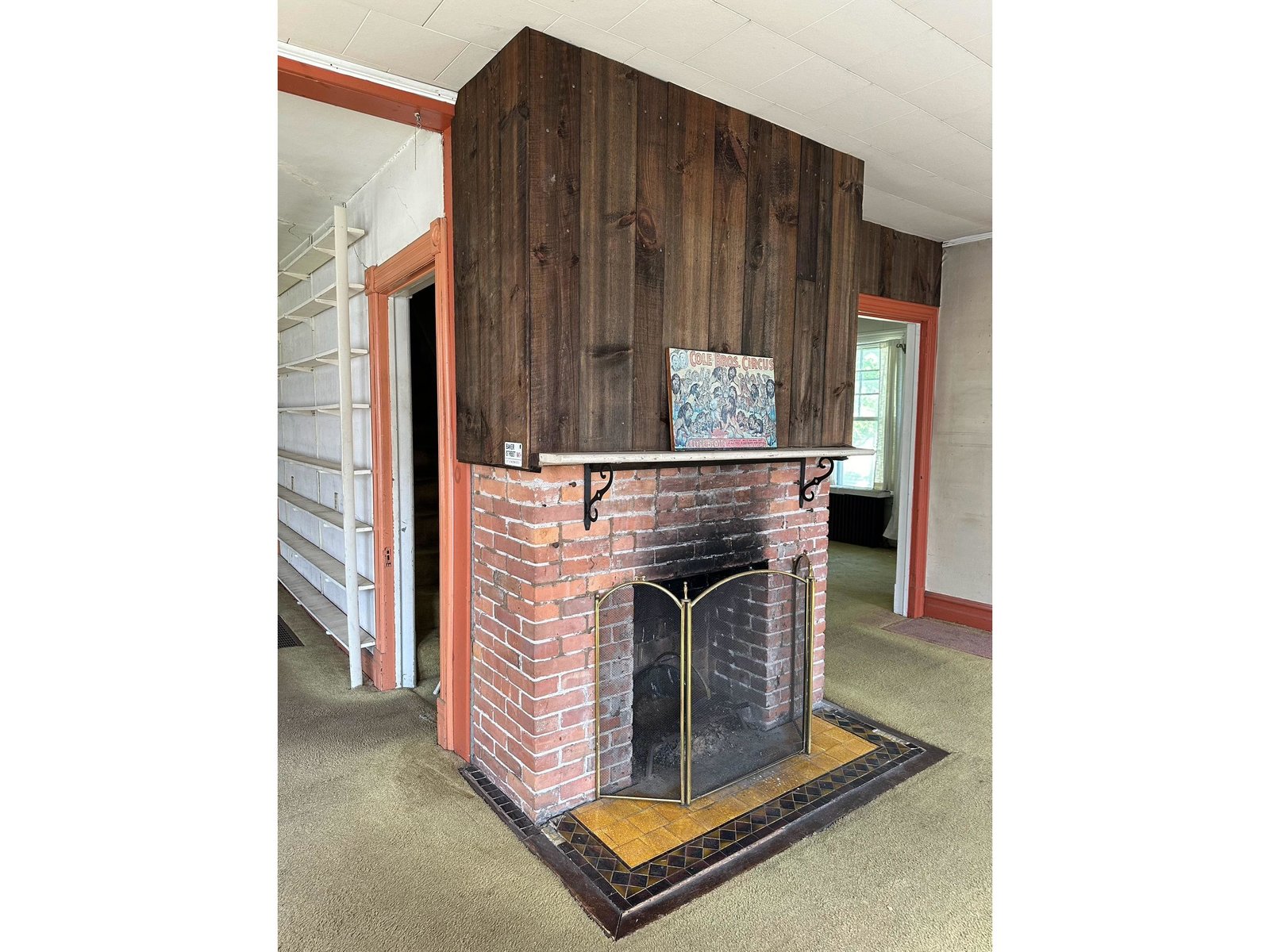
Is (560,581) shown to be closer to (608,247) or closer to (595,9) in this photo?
(608,247)

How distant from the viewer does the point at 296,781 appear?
97.2 inches

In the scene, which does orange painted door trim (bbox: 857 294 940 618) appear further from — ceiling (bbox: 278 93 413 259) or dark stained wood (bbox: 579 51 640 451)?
ceiling (bbox: 278 93 413 259)

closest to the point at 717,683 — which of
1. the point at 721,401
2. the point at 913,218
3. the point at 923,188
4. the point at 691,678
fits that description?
the point at 691,678

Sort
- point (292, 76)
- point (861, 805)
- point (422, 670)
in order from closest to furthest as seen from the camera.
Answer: point (292, 76) < point (861, 805) < point (422, 670)

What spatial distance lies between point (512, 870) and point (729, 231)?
87.4 inches

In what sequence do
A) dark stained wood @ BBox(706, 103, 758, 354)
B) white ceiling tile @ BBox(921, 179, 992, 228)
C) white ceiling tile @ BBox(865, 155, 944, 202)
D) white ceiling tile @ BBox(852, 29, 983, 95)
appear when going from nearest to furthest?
white ceiling tile @ BBox(852, 29, 983, 95) → dark stained wood @ BBox(706, 103, 758, 354) → white ceiling tile @ BBox(865, 155, 944, 202) → white ceiling tile @ BBox(921, 179, 992, 228)

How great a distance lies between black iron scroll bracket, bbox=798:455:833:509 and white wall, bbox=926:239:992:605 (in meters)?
1.82

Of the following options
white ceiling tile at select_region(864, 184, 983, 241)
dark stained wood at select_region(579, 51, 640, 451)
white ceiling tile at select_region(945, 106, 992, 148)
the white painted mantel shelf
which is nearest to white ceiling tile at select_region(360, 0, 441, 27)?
dark stained wood at select_region(579, 51, 640, 451)

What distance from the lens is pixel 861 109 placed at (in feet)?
8.26

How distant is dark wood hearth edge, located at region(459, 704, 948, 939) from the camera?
1844 mm

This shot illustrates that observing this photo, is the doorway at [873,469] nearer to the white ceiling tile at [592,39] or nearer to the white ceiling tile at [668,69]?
the white ceiling tile at [668,69]
